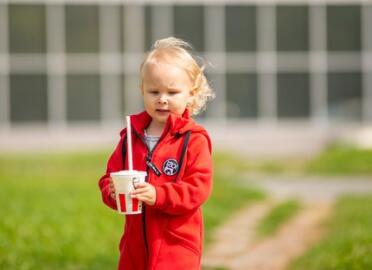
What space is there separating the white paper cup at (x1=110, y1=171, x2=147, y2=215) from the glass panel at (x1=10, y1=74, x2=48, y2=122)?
61.3ft

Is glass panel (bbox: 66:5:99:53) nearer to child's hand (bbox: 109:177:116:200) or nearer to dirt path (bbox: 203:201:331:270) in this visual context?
dirt path (bbox: 203:201:331:270)

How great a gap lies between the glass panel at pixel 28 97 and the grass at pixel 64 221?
9.57 metres

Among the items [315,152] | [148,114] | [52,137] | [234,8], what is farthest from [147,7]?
[148,114]

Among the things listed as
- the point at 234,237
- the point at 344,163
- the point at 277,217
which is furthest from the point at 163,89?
the point at 344,163

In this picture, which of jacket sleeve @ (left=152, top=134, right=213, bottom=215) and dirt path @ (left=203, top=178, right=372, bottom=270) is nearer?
jacket sleeve @ (left=152, top=134, right=213, bottom=215)

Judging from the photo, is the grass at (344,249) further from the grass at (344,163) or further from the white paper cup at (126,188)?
the grass at (344,163)

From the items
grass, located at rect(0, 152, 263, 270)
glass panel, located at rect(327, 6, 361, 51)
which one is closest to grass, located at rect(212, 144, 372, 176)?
grass, located at rect(0, 152, 263, 270)

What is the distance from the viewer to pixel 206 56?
22578 millimetres

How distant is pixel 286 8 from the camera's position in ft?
75.2

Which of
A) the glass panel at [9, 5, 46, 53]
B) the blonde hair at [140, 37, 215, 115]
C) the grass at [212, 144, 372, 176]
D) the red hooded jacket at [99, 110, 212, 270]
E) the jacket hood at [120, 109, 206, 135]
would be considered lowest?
the grass at [212, 144, 372, 176]

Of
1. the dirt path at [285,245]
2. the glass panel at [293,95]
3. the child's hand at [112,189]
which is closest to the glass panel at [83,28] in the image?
the glass panel at [293,95]

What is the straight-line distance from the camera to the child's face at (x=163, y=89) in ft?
13.5

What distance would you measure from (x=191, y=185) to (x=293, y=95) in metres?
19.0

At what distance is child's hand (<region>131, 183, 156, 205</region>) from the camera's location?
12.5 ft
